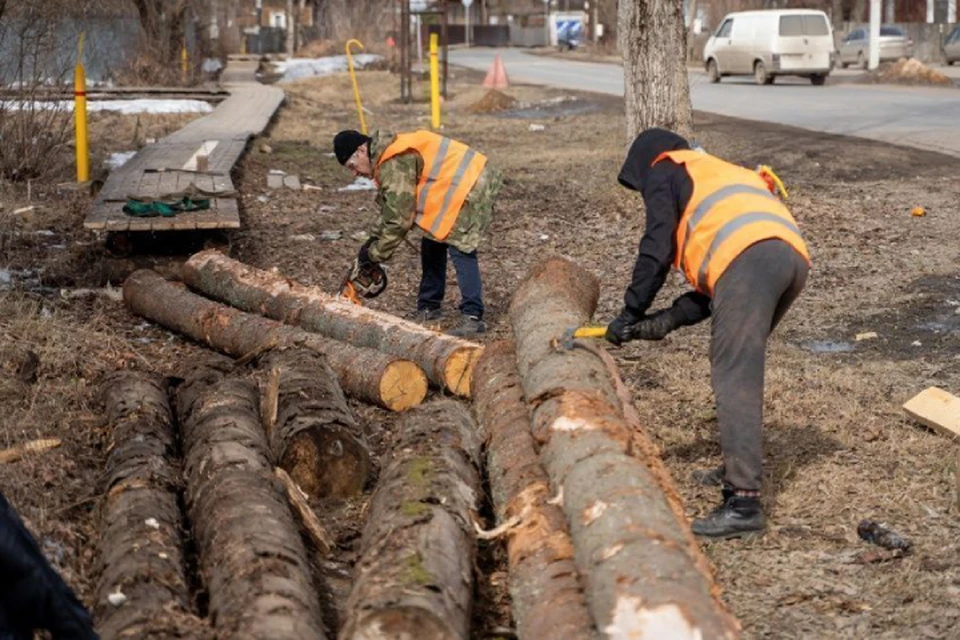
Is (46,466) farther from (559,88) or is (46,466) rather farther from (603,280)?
(559,88)

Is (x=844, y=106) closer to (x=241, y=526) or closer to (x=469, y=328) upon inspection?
(x=469, y=328)

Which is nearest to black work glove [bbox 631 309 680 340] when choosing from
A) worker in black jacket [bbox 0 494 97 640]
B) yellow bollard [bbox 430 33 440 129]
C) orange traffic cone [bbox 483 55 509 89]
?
worker in black jacket [bbox 0 494 97 640]

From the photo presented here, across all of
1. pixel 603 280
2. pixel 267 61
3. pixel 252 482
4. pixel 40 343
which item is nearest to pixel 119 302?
pixel 40 343

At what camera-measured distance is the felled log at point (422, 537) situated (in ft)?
13.4

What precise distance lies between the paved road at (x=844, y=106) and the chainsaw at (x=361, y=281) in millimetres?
Answer: 9603

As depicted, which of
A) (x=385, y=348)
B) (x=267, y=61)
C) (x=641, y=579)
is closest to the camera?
(x=641, y=579)

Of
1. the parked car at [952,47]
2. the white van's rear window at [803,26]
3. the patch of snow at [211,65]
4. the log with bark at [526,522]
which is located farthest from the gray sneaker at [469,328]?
the parked car at [952,47]

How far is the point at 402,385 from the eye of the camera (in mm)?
6980

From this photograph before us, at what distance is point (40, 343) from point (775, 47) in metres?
25.3

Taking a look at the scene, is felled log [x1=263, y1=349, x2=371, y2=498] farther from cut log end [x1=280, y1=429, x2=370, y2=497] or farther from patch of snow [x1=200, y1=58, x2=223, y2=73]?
patch of snow [x1=200, y1=58, x2=223, y2=73]

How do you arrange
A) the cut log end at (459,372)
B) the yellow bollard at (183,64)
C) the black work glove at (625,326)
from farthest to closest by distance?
the yellow bollard at (183,64), the cut log end at (459,372), the black work glove at (625,326)

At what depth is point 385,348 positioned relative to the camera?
7.51 metres

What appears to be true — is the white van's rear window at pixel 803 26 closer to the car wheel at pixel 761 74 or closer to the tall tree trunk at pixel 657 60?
the car wheel at pixel 761 74

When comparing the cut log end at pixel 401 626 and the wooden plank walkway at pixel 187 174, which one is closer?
the cut log end at pixel 401 626
